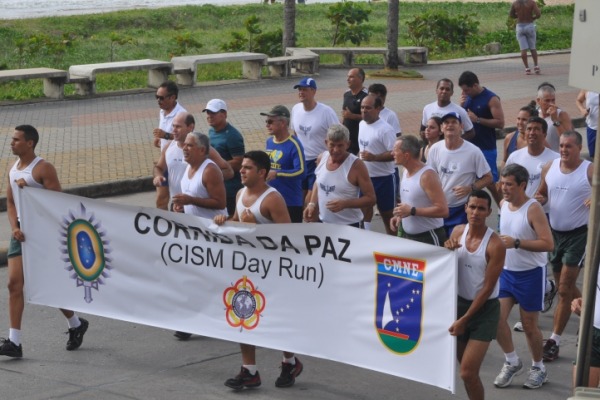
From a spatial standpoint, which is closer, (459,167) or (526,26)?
(459,167)

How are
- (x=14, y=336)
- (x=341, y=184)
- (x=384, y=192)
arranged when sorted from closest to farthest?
(x=14, y=336)
(x=341, y=184)
(x=384, y=192)

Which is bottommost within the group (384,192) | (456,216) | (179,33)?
(179,33)

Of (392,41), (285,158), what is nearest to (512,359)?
(285,158)

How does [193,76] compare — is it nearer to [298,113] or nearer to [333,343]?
[298,113]

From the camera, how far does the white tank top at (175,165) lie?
1120 cm

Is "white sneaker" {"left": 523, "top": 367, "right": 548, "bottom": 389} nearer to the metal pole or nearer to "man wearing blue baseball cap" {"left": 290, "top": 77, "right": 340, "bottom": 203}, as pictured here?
the metal pole

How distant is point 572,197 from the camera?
1013cm

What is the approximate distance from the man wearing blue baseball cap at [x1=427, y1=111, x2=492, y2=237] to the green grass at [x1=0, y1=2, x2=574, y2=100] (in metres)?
12.9

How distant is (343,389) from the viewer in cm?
887

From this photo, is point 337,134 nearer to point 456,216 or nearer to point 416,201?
point 416,201

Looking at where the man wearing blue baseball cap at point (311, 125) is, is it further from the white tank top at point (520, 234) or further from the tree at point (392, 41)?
the tree at point (392, 41)

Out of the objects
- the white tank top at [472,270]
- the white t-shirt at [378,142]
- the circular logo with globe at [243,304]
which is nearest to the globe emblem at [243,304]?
the circular logo with globe at [243,304]

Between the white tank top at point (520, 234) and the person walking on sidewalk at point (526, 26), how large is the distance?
17.8m

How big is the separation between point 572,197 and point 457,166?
4.08ft
